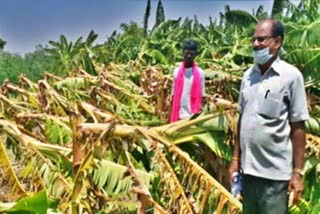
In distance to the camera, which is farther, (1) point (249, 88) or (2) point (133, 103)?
(2) point (133, 103)

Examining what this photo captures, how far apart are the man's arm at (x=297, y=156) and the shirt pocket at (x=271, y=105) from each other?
0.13m

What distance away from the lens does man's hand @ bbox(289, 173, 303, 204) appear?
12.5ft

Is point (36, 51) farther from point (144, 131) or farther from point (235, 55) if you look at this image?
point (144, 131)

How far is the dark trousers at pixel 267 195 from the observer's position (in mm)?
3945

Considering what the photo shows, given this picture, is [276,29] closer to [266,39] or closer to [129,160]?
[266,39]

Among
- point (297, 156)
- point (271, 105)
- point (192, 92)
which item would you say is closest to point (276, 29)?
point (271, 105)

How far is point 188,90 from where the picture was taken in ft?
22.9

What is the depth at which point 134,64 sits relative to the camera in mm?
17938

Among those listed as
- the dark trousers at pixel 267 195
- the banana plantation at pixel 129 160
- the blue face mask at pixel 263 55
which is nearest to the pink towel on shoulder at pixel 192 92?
the banana plantation at pixel 129 160

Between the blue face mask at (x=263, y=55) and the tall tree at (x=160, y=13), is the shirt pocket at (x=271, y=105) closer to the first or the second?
the blue face mask at (x=263, y=55)

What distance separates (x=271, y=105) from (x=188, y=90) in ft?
10.3

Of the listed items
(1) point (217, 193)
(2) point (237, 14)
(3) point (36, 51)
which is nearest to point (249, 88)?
(1) point (217, 193)

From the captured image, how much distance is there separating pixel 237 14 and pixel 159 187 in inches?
469

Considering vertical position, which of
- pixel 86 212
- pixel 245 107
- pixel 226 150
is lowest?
pixel 86 212
